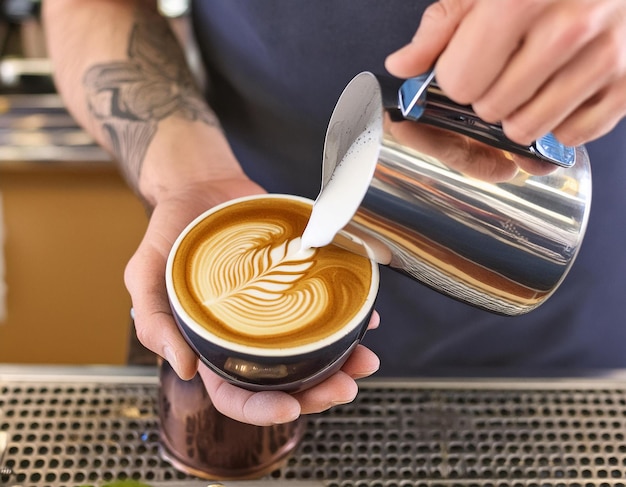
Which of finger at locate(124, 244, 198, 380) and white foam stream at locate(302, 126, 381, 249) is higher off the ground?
white foam stream at locate(302, 126, 381, 249)

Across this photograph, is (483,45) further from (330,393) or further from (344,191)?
(330,393)

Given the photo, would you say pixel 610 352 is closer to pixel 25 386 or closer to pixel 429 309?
pixel 429 309

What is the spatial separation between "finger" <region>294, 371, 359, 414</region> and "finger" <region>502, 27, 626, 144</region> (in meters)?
0.32

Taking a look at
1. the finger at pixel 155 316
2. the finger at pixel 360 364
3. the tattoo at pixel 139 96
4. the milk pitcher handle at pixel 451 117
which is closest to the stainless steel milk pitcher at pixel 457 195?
the milk pitcher handle at pixel 451 117

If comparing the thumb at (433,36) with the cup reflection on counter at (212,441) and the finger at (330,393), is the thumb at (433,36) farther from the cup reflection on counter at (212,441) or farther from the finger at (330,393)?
the cup reflection on counter at (212,441)

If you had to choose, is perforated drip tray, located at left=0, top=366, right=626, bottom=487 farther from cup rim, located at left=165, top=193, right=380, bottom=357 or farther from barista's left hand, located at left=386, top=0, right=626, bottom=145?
barista's left hand, located at left=386, top=0, right=626, bottom=145

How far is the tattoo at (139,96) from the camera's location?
121 centimetres

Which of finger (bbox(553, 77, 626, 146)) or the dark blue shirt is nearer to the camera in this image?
finger (bbox(553, 77, 626, 146))

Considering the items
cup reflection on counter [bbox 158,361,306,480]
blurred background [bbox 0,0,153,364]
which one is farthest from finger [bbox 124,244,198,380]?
blurred background [bbox 0,0,153,364]

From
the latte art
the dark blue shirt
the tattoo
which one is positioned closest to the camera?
the latte art

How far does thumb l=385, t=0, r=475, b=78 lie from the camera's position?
0.62m

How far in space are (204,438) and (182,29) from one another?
1404 millimetres

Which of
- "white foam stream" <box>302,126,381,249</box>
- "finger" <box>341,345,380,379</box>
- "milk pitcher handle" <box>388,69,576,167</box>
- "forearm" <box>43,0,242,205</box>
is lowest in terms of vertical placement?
"finger" <box>341,345,380,379</box>

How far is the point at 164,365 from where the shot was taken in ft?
3.03
